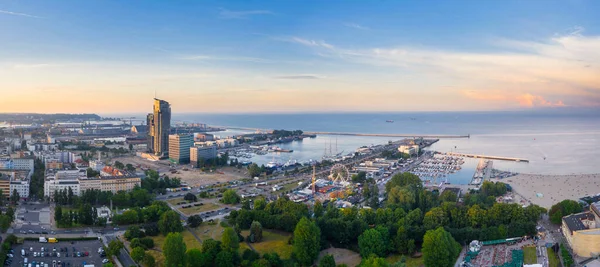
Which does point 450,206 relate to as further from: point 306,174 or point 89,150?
point 89,150

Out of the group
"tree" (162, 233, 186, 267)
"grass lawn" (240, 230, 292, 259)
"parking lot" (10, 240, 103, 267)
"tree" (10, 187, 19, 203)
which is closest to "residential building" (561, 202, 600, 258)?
"grass lawn" (240, 230, 292, 259)

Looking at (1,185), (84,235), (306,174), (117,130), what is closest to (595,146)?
(306,174)

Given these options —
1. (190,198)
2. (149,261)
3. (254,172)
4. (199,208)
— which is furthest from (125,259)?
(254,172)

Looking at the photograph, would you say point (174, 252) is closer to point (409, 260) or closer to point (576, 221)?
point (409, 260)

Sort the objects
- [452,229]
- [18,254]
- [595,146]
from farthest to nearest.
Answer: [595,146] → [452,229] → [18,254]

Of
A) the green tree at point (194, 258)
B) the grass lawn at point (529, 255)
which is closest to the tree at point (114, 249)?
the green tree at point (194, 258)

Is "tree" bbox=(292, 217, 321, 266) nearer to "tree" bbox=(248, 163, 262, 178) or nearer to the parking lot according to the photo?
the parking lot

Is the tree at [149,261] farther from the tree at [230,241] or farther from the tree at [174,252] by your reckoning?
the tree at [230,241]
